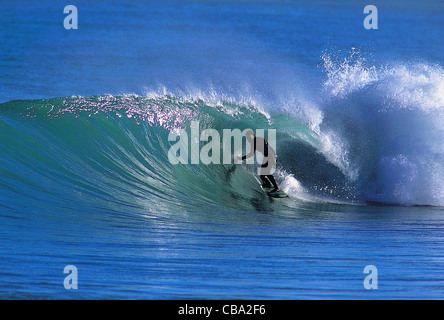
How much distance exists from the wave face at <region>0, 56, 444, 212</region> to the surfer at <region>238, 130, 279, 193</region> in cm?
26

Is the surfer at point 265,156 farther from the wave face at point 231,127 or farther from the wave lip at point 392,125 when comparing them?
the wave lip at point 392,125

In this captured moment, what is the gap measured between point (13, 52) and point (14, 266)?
28.8m

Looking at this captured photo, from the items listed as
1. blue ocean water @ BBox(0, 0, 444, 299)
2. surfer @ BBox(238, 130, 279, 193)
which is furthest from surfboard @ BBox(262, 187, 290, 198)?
blue ocean water @ BBox(0, 0, 444, 299)

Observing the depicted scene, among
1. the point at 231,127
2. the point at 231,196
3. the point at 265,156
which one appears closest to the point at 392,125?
the point at 265,156

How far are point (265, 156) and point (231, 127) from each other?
2.96 m

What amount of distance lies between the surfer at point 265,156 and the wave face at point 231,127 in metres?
0.26

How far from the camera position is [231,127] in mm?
13516

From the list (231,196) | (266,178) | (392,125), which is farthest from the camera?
(392,125)

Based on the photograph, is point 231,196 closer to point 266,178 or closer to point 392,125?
point 266,178

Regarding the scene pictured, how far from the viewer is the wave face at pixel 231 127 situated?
1036 cm

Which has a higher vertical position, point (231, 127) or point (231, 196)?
point (231, 127)

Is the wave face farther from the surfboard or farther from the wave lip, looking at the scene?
the surfboard

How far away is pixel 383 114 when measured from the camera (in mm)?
12328

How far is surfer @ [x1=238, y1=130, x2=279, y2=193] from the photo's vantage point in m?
10.6
